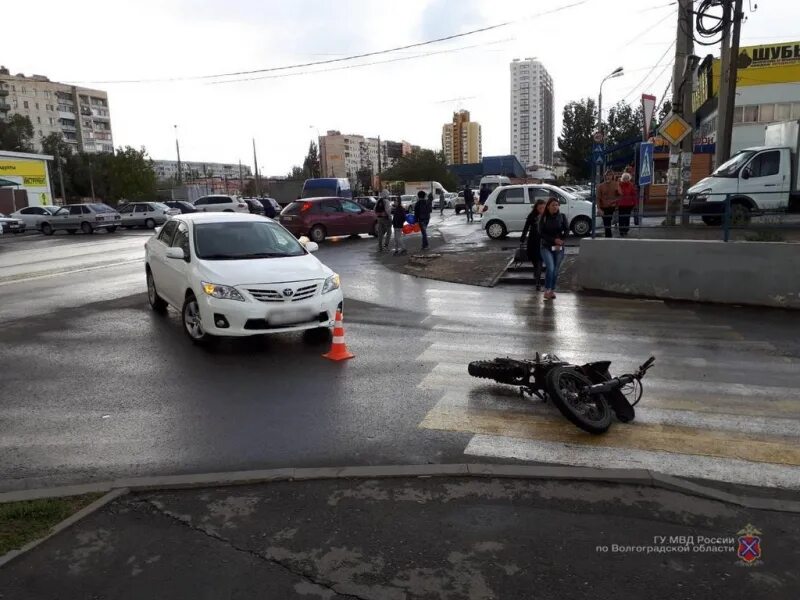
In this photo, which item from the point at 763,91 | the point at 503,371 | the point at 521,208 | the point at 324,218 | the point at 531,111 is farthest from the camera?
the point at 531,111

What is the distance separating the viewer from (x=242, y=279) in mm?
7453

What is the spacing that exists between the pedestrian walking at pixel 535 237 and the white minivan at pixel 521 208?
7.57 metres

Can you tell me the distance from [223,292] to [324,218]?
15211 millimetres

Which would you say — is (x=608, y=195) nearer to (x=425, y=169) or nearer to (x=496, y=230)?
(x=496, y=230)

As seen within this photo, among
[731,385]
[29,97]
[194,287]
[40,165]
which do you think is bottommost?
[731,385]

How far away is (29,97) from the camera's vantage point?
105 metres

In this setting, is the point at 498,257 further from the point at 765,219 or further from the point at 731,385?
the point at 731,385

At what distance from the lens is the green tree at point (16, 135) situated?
75312mm

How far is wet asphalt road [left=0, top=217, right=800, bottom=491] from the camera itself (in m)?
4.62

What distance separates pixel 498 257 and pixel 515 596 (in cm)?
1336

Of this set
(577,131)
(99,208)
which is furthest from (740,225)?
(577,131)

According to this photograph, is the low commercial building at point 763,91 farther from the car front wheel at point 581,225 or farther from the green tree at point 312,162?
the green tree at point 312,162

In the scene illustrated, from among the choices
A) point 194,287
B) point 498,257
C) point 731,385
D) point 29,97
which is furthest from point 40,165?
point 29,97

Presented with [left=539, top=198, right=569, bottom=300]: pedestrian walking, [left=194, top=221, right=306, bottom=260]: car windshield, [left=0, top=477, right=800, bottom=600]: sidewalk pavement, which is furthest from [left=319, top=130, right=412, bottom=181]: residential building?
[left=0, top=477, right=800, bottom=600]: sidewalk pavement
